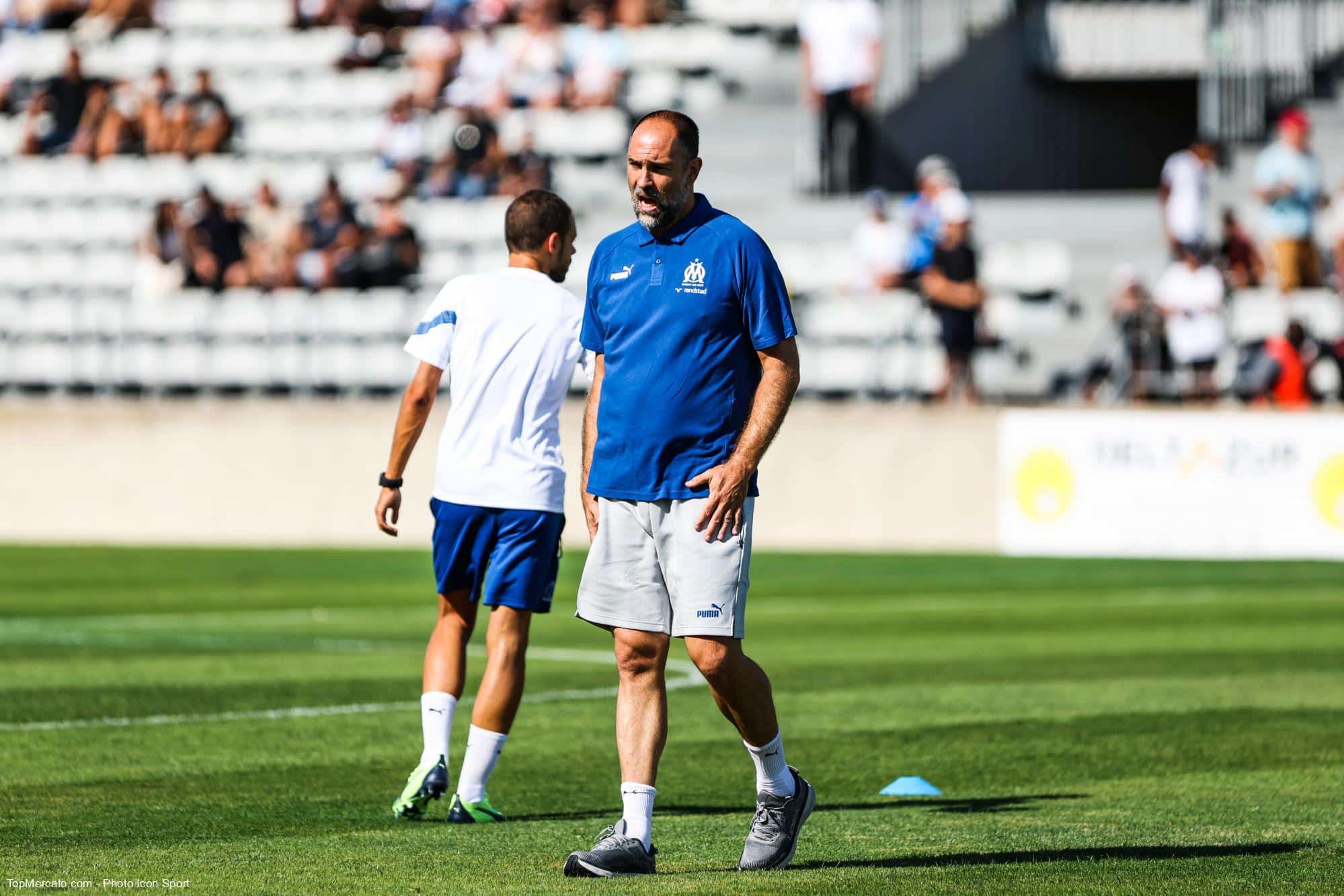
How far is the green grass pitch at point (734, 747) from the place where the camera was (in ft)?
23.3

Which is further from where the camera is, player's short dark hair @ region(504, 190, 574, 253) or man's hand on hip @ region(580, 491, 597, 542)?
player's short dark hair @ region(504, 190, 574, 253)

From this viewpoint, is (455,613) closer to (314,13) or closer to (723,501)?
(723,501)

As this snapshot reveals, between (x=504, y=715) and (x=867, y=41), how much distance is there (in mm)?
Answer: 20538

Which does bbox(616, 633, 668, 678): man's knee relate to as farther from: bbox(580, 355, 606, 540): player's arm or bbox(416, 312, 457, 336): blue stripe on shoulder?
bbox(416, 312, 457, 336): blue stripe on shoulder

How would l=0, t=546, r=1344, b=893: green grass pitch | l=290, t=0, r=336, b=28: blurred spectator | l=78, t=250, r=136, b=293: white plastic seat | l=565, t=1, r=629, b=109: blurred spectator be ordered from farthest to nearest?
l=290, t=0, r=336, b=28: blurred spectator, l=565, t=1, r=629, b=109: blurred spectator, l=78, t=250, r=136, b=293: white plastic seat, l=0, t=546, r=1344, b=893: green grass pitch

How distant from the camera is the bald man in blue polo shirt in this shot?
6699 mm

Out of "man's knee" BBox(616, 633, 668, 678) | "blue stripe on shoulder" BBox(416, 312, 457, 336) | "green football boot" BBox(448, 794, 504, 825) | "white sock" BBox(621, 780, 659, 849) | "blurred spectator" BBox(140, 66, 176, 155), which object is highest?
"blurred spectator" BBox(140, 66, 176, 155)

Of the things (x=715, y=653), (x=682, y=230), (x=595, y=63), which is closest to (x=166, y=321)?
(x=595, y=63)

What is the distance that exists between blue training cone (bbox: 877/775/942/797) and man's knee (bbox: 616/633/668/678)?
89.5 inches

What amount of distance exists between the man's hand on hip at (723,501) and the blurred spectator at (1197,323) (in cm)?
1687

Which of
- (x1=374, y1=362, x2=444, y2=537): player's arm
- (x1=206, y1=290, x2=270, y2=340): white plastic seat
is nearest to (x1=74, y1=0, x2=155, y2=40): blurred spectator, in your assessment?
(x1=206, y1=290, x2=270, y2=340): white plastic seat

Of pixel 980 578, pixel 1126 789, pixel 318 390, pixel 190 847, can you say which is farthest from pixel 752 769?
pixel 318 390

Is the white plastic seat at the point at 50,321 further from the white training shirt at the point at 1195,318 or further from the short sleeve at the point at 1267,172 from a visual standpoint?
the short sleeve at the point at 1267,172

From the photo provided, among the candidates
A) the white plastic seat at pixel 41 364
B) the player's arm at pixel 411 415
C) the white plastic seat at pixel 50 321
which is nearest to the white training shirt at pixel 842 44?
the white plastic seat at pixel 50 321
